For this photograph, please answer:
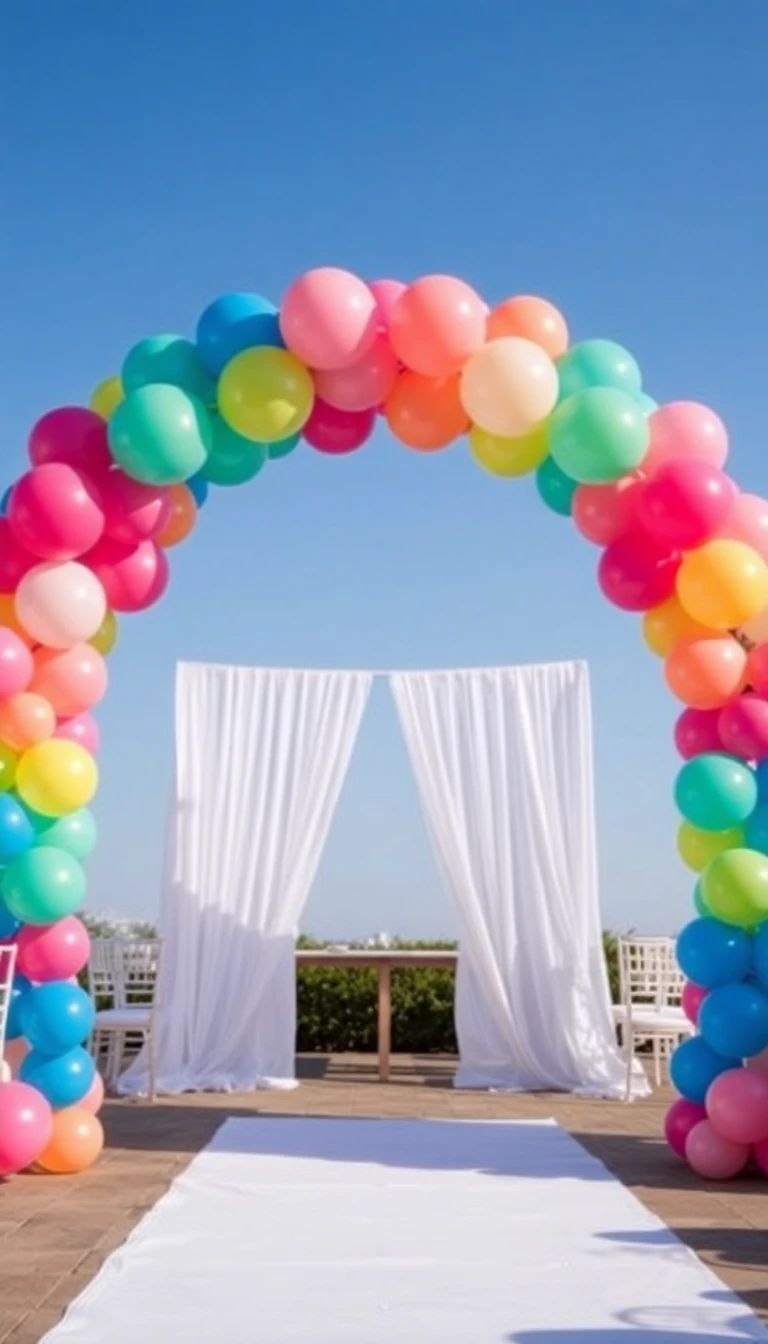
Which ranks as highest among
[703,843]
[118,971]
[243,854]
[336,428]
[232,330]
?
[232,330]

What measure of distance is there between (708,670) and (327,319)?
1.89 m

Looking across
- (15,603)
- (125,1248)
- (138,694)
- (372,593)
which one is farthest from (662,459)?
(138,694)

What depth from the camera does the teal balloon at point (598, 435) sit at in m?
5.12

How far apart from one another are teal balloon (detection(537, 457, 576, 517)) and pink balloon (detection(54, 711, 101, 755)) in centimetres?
204

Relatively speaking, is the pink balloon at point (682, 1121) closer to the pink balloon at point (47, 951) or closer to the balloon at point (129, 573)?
the pink balloon at point (47, 951)

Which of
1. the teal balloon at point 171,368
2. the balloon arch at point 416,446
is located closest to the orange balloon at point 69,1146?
the balloon arch at point 416,446

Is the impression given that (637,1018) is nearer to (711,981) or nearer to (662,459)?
(711,981)

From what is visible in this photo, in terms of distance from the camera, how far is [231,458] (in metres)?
A: 5.57

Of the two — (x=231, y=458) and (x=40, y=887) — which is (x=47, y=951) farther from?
(x=231, y=458)

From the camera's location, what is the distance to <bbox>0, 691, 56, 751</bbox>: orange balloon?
203 inches

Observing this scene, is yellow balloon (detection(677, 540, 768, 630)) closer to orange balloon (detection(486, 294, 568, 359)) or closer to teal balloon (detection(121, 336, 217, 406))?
orange balloon (detection(486, 294, 568, 359))

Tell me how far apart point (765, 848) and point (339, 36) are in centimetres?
374

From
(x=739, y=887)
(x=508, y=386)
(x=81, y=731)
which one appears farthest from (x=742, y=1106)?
(x=81, y=731)

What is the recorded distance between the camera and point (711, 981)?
525cm
